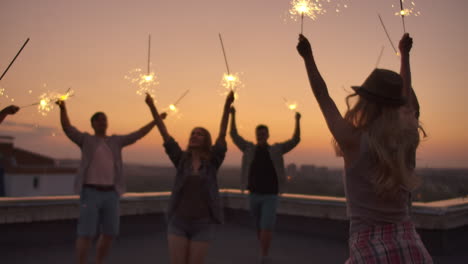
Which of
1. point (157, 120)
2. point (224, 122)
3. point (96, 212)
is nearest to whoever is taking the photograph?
point (157, 120)

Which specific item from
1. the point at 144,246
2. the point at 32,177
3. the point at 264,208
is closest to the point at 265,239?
the point at 264,208

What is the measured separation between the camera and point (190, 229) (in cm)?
399

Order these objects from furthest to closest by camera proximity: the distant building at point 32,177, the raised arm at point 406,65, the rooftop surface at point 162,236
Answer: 1. the distant building at point 32,177
2. the rooftop surface at point 162,236
3. the raised arm at point 406,65

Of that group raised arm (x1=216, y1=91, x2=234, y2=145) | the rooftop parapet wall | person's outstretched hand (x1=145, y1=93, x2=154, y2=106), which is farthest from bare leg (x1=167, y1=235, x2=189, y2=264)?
the rooftop parapet wall

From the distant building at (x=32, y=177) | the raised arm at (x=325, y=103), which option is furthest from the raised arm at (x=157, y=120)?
the distant building at (x=32, y=177)

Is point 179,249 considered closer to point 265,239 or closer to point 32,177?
point 265,239

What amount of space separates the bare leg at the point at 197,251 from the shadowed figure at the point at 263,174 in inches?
103

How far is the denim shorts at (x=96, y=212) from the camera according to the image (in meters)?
5.22

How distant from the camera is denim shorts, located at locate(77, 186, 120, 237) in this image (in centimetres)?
522

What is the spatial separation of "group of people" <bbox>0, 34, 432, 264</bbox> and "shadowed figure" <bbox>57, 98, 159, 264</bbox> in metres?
0.01

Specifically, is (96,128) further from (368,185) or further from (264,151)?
(368,185)

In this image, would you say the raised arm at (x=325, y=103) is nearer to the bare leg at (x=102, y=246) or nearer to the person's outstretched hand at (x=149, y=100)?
the person's outstretched hand at (x=149, y=100)

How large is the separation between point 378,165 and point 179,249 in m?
2.45

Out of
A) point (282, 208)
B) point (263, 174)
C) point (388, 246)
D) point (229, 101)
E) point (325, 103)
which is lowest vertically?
point (282, 208)
